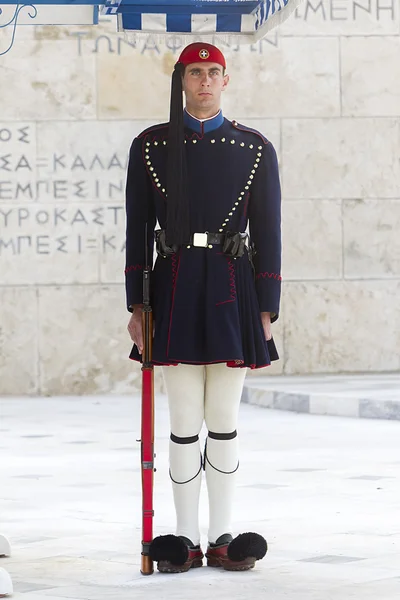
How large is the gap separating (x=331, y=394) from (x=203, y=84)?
6541mm

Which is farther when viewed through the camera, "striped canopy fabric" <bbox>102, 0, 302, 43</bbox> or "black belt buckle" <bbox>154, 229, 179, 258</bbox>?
"striped canopy fabric" <bbox>102, 0, 302, 43</bbox>

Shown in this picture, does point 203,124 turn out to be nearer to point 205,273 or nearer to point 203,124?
point 203,124

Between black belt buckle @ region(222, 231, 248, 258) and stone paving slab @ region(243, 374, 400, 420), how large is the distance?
5782mm

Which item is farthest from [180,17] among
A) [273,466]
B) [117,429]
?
[117,429]

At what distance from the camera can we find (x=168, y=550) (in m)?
4.67

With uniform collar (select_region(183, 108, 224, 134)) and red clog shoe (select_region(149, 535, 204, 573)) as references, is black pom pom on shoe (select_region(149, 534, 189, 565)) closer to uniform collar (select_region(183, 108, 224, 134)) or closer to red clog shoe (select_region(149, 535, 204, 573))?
red clog shoe (select_region(149, 535, 204, 573))

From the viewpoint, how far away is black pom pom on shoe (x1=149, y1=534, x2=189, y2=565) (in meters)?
4.67

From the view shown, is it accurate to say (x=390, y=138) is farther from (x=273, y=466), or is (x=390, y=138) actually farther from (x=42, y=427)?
(x=273, y=466)

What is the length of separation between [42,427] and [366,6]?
570cm

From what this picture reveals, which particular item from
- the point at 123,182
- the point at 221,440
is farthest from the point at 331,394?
the point at 221,440

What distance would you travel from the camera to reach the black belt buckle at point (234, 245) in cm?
484

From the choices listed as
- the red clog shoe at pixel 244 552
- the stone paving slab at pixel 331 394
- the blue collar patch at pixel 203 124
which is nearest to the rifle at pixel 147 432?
the red clog shoe at pixel 244 552

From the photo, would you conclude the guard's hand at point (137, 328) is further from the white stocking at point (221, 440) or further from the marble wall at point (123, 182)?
the marble wall at point (123, 182)

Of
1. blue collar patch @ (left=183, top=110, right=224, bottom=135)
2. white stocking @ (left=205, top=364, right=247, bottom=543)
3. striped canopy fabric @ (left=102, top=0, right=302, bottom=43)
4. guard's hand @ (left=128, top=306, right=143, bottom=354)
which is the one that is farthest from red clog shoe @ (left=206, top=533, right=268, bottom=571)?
striped canopy fabric @ (left=102, top=0, right=302, bottom=43)
